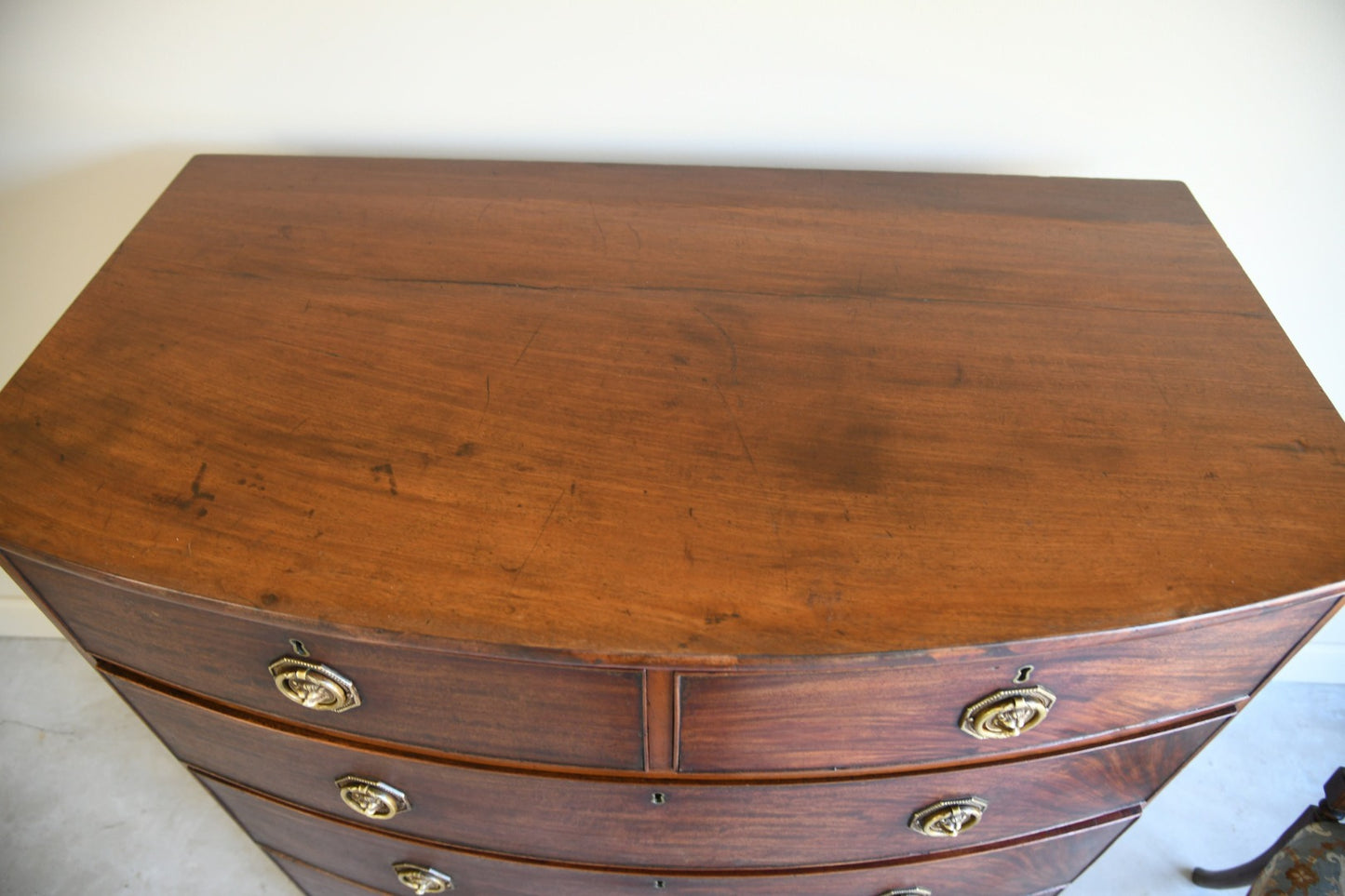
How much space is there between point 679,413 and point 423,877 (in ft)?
2.03

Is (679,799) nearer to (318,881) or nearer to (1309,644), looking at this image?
(318,881)

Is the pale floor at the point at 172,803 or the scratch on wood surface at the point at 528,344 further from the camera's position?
the pale floor at the point at 172,803

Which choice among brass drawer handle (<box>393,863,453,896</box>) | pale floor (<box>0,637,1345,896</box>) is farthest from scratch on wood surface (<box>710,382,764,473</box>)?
pale floor (<box>0,637,1345,896</box>)

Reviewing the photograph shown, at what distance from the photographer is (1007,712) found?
25.5 inches

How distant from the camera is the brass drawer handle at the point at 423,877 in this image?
3.00 ft

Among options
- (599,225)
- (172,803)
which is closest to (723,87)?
(599,225)

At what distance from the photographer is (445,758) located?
0.73 meters

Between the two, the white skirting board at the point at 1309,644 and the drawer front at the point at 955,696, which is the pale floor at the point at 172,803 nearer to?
the white skirting board at the point at 1309,644

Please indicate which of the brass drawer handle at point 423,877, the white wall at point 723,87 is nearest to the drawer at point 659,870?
the brass drawer handle at point 423,877

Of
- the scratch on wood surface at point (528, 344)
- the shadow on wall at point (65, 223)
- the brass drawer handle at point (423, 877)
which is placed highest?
the shadow on wall at point (65, 223)

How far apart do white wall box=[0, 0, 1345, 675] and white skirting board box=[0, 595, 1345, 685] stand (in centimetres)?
82

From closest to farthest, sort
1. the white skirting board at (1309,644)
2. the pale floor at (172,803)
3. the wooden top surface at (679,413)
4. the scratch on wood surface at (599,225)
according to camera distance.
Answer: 1. the wooden top surface at (679,413)
2. the scratch on wood surface at (599,225)
3. the pale floor at (172,803)
4. the white skirting board at (1309,644)

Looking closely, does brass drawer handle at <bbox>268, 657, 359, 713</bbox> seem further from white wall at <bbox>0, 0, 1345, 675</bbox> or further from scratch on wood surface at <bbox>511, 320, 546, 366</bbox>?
white wall at <bbox>0, 0, 1345, 675</bbox>

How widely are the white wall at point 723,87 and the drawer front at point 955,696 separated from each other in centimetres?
58
